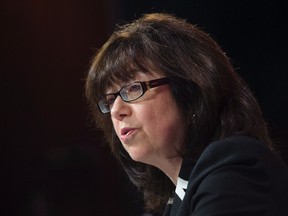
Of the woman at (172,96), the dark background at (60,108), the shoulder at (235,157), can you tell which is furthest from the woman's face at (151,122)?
the dark background at (60,108)

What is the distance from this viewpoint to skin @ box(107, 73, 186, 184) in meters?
1.16

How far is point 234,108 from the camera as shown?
1.20m

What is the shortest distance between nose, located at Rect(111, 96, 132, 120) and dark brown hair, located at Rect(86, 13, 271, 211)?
0.06 metres

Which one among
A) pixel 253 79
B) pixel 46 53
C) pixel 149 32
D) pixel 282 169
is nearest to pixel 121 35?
pixel 149 32

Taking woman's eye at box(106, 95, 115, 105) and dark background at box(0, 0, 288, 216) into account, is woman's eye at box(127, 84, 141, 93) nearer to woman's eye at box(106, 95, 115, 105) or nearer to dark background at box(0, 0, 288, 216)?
woman's eye at box(106, 95, 115, 105)

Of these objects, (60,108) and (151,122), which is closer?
(151,122)

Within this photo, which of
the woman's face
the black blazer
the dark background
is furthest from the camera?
the dark background

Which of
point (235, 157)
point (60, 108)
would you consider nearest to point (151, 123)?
point (235, 157)

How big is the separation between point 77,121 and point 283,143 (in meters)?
0.91

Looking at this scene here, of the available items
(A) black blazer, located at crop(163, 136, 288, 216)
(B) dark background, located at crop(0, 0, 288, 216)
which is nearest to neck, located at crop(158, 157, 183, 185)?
(A) black blazer, located at crop(163, 136, 288, 216)

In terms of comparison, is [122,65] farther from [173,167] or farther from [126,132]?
[173,167]

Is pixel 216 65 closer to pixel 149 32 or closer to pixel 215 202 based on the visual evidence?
pixel 149 32

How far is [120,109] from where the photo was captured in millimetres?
1192

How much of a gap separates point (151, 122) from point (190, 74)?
15cm
